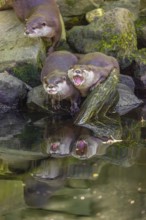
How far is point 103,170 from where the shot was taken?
17.0 feet

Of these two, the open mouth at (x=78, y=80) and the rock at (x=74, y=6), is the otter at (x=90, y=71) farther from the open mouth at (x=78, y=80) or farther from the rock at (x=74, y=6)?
the rock at (x=74, y=6)

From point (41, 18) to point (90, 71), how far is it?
1.46 m

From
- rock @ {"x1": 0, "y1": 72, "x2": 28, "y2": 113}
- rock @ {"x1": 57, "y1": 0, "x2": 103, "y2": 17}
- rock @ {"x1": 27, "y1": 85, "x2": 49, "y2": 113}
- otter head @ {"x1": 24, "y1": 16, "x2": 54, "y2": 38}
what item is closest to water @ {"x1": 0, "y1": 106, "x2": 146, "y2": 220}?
rock @ {"x1": 27, "y1": 85, "x2": 49, "y2": 113}

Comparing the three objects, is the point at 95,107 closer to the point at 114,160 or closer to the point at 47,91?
the point at 47,91

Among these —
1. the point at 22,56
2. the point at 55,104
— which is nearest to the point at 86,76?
the point at 55,104

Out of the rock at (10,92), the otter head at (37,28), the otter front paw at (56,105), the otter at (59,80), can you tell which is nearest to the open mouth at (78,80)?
the otter at (59,80)

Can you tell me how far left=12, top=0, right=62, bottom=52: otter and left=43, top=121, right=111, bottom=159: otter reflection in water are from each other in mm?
1660

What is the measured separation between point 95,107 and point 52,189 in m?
2.44

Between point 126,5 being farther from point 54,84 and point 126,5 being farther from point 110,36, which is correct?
point 54,84

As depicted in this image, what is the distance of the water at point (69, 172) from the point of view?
4.36 metres

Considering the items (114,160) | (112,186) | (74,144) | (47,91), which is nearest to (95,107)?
(47,91)

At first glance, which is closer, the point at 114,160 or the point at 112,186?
the point at 112,186

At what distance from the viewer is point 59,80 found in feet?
23.0

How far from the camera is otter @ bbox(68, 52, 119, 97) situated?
22.8ft
